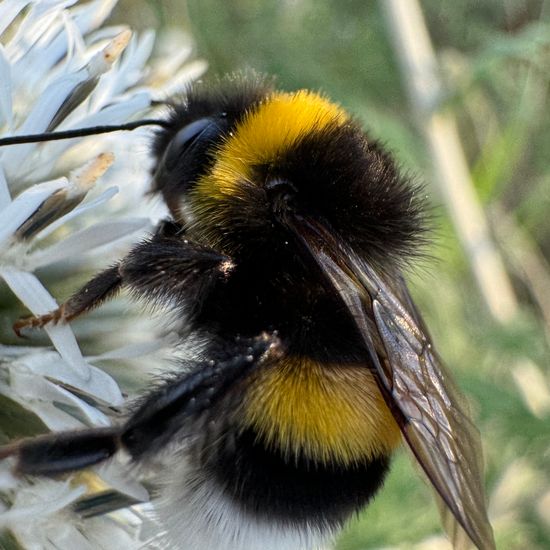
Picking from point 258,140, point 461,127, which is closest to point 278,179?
point 258,140

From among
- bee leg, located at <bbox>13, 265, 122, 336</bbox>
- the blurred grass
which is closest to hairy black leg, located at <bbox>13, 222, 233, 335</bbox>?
bee leg, located at <bbox>13, 265, 122, 336</bbox>

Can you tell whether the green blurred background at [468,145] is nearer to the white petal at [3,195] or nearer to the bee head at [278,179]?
the bee head at [278,179]

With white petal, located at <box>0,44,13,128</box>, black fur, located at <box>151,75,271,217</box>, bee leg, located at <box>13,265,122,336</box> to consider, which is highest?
white petal, located at <box>0,44,13,128</box>

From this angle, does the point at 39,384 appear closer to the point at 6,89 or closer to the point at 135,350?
the point at 135,350

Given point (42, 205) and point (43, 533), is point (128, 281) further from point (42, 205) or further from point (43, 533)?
point (43, 533)

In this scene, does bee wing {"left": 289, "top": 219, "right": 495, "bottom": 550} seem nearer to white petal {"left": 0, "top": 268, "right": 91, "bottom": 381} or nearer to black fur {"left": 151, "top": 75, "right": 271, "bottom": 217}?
black fur {"left": 151, "top": 75, "right": 271, "bottom": 217}

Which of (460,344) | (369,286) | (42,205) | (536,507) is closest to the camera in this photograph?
(369,286)

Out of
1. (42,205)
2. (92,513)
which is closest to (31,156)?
(42,205)
